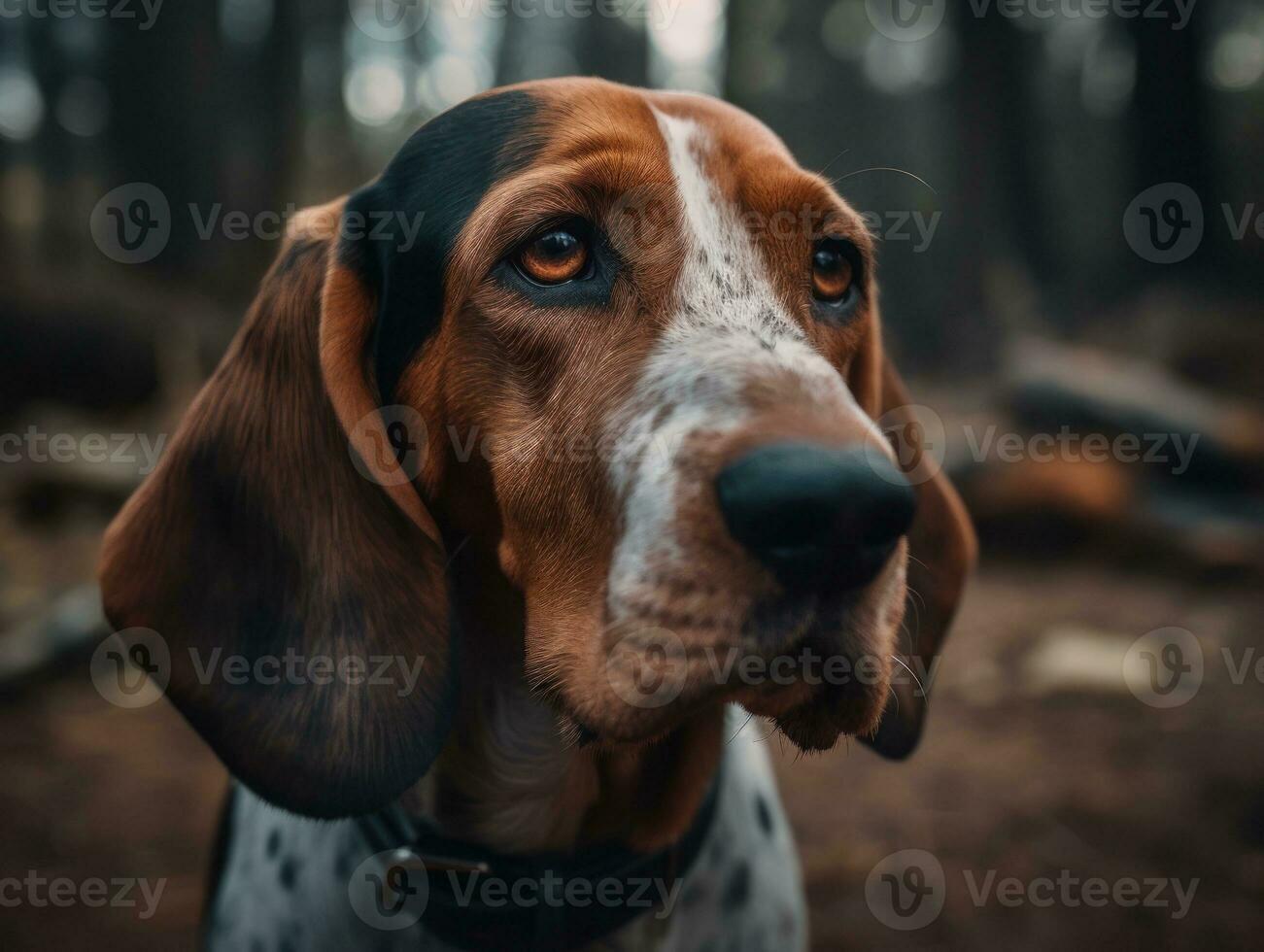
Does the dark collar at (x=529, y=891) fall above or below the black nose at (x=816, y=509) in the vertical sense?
below

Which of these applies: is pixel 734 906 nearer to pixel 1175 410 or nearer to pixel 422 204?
pixel 422 204

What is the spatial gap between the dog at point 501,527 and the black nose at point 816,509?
0.44 feet

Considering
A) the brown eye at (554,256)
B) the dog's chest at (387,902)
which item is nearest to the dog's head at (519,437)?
the brown eye at (554,256)

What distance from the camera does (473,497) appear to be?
188 centimetres

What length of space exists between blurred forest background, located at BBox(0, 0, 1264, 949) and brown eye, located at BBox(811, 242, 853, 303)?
309 millimetres

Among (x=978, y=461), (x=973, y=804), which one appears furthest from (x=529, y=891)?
(x=978, y=461)

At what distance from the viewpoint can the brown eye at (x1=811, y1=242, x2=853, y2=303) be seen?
2.02 m

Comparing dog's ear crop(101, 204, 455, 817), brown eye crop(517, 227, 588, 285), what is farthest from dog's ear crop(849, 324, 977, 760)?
dog's ear crop(101, 204, 455, 817)

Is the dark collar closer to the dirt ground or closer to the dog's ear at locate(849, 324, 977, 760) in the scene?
the dog's ear at locate(849, 324, 977, 760)

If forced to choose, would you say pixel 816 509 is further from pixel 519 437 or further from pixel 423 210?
pixel 423 210

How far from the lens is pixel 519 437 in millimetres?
1775

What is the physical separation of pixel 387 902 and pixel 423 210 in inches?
56.9

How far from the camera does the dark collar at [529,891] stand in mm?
1878

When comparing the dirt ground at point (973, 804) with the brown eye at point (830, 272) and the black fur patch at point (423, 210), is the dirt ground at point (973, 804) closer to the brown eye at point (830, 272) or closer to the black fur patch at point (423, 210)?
the brown eye at point (830, 272)
